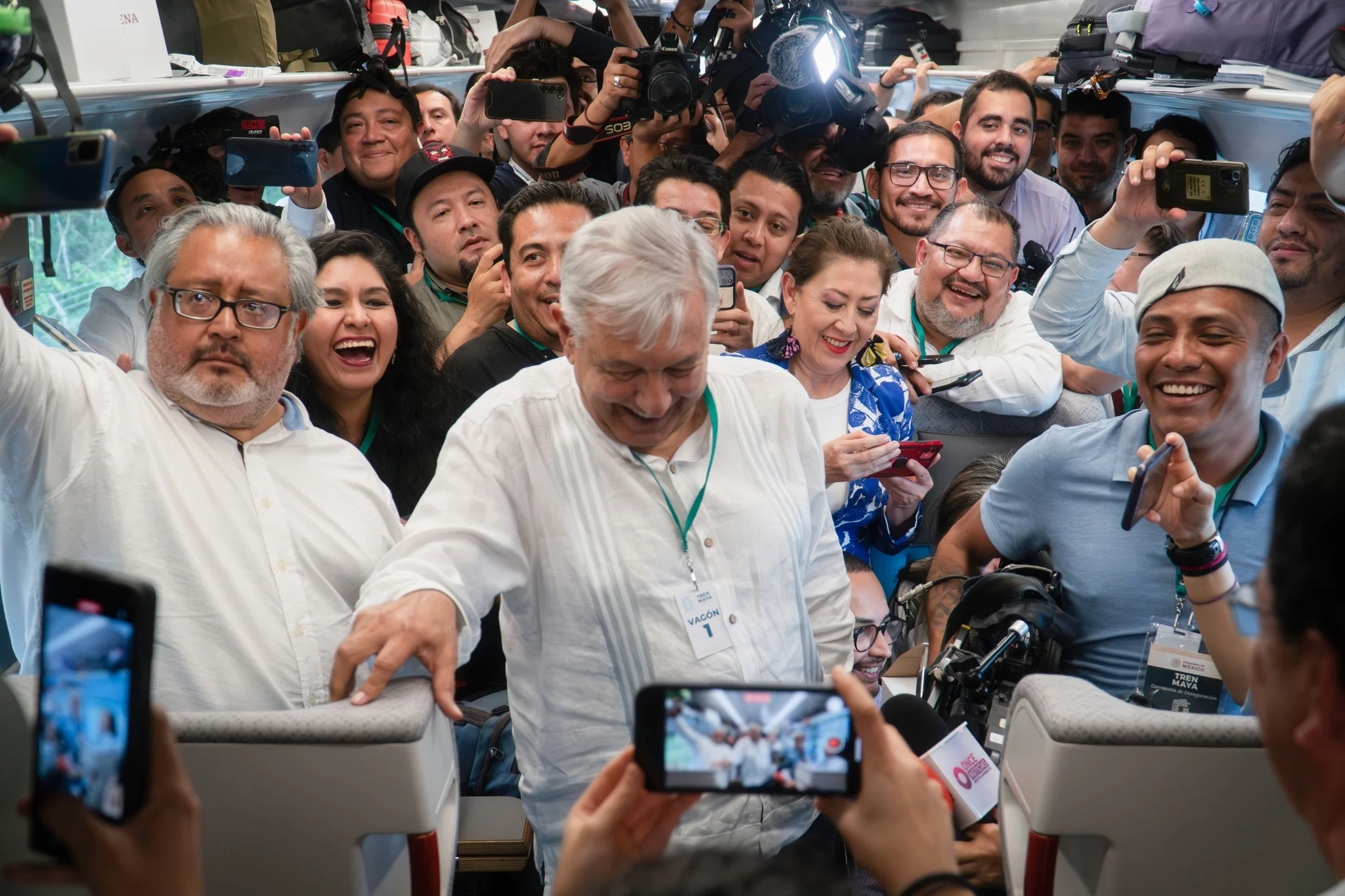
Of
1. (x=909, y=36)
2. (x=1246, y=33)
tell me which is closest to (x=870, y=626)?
(x=1246, y=33)

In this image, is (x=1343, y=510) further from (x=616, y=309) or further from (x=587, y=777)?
(x=587, y=777)

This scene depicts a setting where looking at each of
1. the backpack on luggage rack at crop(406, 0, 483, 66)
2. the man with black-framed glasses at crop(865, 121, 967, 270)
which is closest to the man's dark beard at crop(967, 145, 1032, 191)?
the man with black-framed glasses at crop(865, 121, 967, 270)

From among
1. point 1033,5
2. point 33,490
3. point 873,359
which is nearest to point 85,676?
point 33,490

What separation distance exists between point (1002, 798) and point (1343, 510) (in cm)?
97

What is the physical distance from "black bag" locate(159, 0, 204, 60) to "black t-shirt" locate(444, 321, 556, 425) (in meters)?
1.47

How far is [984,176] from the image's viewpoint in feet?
14.9

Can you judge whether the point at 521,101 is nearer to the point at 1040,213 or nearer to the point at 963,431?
the point at 963,431

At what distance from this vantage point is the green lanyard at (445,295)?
363cm

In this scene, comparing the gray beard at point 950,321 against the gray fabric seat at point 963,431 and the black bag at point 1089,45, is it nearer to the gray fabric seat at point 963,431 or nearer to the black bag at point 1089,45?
the gray fabric seat at point 963,431

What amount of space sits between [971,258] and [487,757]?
222cm

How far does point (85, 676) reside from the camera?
1035 mm

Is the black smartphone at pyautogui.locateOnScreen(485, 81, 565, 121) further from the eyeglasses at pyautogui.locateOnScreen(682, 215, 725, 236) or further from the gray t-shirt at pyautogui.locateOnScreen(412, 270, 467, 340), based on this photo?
the eyeglasses at pyautogui.locateOnScreen(682, 215, 725, 236)

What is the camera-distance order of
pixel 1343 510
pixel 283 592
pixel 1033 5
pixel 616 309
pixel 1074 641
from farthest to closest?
1. pixel 1033 5
2. pixel 1074 641
3. pixel 283 592
4. pixel 616 309
5. pixel 1343 510

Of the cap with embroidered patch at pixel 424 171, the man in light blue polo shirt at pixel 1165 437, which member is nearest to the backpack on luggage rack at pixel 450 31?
the cap with embroidered patch at pixel 424 171
